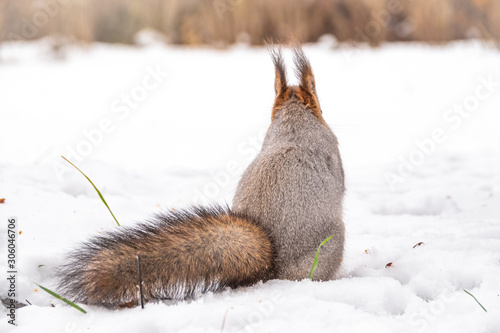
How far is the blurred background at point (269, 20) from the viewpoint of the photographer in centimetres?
978

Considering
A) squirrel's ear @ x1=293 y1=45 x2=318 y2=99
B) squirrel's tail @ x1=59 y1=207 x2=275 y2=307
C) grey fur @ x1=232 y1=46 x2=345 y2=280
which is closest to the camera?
squirrel's tail @ x1=59 y1=207 x2=275 y2=307

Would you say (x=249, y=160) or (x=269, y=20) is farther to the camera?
(x=269, y=20)

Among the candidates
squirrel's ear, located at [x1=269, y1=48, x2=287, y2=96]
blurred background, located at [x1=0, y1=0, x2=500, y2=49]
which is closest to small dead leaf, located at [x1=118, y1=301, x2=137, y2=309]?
squirrel's ear, located at [x1=269, y1=48, x2=287, y2=96]

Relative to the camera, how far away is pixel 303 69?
259 cm

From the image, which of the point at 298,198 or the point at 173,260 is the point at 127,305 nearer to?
the point at 173,260

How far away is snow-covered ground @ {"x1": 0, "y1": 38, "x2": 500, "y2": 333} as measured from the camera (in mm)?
2016

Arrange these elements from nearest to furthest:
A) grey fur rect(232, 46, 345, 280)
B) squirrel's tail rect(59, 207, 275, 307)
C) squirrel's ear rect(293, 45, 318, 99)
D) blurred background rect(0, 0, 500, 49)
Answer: squirrel's tail rect(59, 207, 275, 307) → grey fur rect(232, 46, 345, 280) → squirrel's ear rect(293, 45, 318, 99) → blurred background rect(0, 0, 500, 49)

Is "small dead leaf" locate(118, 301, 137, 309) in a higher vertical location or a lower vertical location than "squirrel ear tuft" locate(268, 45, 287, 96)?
lower

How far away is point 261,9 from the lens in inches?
419

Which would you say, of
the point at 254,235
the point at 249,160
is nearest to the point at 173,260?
the point at 254,235

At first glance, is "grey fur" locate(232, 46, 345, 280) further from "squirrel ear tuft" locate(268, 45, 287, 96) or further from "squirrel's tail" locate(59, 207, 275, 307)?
"squirrel ear tuft" locate(268, 45, 287, 96)

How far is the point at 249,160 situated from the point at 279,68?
237 cm

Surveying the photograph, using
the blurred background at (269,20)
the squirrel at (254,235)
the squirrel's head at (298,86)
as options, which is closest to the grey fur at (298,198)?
the squirrel at (254,235)

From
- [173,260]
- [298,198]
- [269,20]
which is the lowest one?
[173,260]
